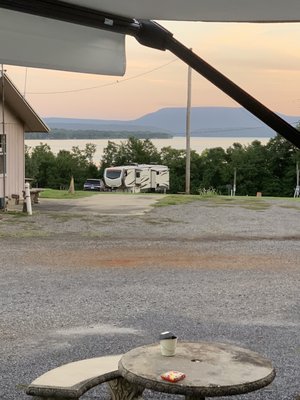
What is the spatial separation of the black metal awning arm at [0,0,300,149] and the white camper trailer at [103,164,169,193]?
4171 cm

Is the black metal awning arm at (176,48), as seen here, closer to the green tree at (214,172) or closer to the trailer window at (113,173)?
the trailer window at (113,173)

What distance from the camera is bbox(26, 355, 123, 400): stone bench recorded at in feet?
12.2

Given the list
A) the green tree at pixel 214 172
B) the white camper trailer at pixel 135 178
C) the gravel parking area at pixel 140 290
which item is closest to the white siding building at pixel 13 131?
the gravel parking area at pixel 140 290

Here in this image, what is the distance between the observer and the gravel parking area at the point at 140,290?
586 cm

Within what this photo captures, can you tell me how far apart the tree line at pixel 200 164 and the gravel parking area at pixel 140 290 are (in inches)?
1609

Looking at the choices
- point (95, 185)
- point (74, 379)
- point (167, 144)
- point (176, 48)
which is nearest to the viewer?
point (176, 48)

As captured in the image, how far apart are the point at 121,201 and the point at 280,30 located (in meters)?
20.1

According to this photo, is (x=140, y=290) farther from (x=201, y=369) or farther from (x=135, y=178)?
(x=135, y=178)

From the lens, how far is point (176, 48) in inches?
105

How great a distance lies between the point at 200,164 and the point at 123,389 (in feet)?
187

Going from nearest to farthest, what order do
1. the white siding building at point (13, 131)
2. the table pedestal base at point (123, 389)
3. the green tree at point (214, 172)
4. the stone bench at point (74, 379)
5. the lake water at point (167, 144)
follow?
the stone bench at point (74, 379)
the table pedestal base at point (123, 389)
the white siding building at point (13, 131)
the green tree at point (214, 172)
the lake water at point (167, 144)

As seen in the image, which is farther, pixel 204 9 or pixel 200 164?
pixel 200 164

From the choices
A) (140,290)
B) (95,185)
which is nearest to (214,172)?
(95,185)

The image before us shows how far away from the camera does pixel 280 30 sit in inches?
118
